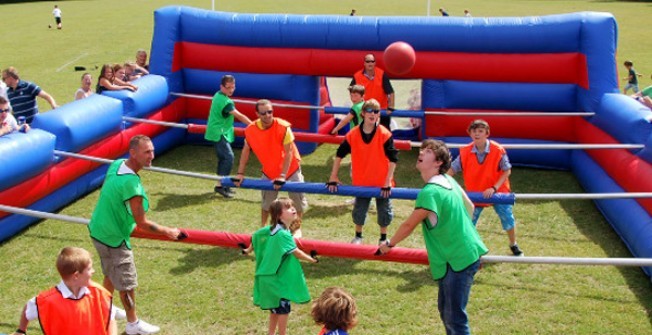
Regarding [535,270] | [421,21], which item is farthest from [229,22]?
[535,270]

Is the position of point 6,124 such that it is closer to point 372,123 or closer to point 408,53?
point 372,123

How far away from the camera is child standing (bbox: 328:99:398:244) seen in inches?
299

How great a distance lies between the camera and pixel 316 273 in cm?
759

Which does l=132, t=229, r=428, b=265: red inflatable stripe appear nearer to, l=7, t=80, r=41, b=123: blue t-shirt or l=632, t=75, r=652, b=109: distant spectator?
l=7, t=80, r=41, b=123: blue t-shirt

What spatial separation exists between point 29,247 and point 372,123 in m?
4.34

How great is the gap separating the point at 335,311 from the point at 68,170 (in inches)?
259

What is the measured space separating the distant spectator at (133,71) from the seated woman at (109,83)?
0.91m

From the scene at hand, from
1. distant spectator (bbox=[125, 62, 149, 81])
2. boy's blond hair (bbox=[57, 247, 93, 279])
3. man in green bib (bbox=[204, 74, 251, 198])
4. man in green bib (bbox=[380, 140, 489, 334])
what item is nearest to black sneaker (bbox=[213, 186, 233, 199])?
man in green bib (bbox=[204, 74, 251, 198])

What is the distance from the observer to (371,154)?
781cm

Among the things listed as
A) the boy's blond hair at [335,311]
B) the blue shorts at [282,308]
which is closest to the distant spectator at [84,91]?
the blue shorts at [282,308]

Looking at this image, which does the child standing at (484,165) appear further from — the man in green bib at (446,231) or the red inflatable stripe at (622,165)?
the man in green bib at (446,231)

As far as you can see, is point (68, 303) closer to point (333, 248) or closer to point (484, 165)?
point (333, 248)

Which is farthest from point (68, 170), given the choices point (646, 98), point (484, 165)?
point (646, 98)

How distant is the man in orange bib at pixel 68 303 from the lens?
423cm
